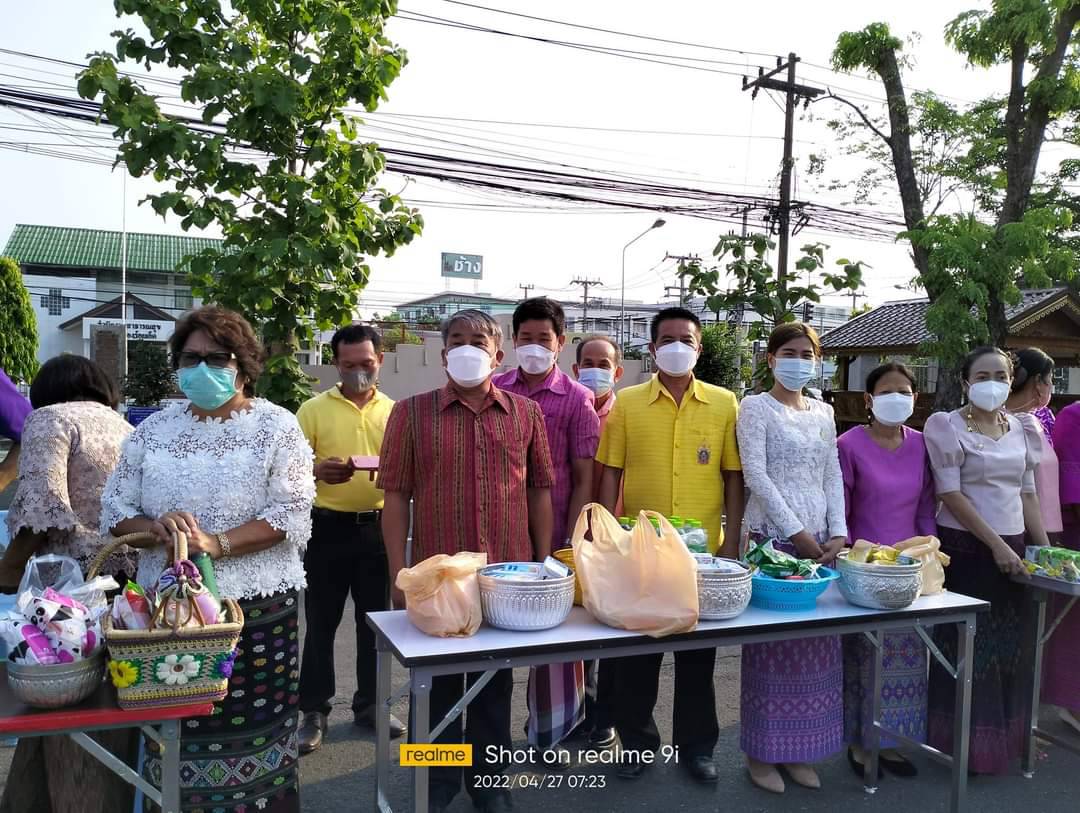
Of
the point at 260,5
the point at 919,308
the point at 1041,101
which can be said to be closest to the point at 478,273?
the point at 919,308

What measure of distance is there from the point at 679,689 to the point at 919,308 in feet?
67.1

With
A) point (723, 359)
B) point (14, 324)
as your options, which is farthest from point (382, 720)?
point (14, 324)

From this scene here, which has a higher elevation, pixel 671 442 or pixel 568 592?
pixel 671 442

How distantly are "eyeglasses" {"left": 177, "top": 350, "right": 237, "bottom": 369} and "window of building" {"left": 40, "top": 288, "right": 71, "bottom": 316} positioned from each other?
35.6 meters

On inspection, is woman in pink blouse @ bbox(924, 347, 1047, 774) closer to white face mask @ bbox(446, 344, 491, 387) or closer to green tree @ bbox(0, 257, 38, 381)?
white face mask @ bbox(446, 344, 491, 387)

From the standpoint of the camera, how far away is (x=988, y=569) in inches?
136

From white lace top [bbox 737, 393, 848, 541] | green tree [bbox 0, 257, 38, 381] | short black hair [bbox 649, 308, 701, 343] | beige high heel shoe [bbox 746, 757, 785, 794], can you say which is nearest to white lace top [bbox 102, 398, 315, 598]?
short black hair [bbox 649, 308, 701, 343]

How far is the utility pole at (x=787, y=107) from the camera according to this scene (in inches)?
613

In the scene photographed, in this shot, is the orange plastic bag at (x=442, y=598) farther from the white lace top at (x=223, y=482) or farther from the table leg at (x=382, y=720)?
the white lace top at (x=223, y=482)

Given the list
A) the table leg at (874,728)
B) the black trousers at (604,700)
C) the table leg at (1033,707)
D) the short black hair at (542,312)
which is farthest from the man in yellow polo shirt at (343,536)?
the table leg at (1033,707)

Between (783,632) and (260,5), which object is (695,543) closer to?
(783,632)

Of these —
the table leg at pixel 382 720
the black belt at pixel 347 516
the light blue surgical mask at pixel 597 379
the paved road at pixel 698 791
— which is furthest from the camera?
the light blue surgical mask at pixel 597 379

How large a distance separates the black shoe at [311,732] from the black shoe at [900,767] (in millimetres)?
2422

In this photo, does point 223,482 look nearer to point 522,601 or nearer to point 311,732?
point 522,601
